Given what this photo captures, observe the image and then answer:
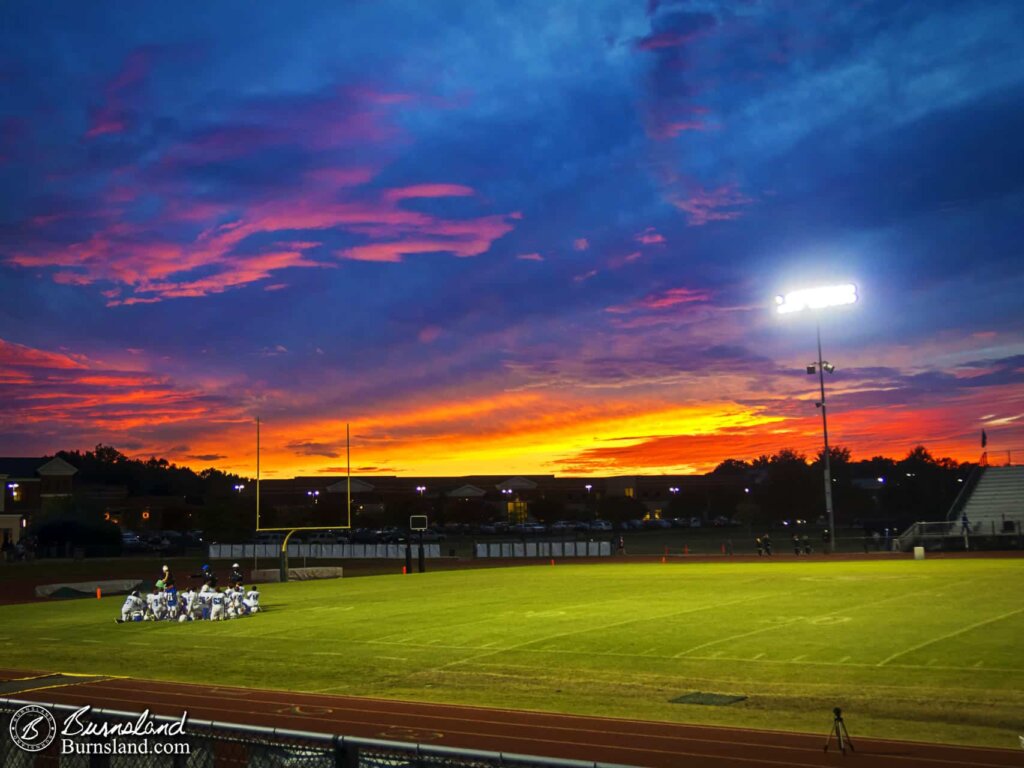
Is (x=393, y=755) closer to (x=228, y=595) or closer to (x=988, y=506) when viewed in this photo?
(x=228, y=595)

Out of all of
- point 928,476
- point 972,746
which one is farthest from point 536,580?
point 928,476

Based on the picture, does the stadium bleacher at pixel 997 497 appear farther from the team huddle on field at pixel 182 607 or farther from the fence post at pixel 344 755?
the fence post at pixel 344 755

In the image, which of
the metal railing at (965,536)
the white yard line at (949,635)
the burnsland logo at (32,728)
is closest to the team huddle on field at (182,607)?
the white yard line at (949,635)

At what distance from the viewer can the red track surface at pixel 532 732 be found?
11180mm

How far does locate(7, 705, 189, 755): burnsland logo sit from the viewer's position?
20.2ft

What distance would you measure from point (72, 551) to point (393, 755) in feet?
267

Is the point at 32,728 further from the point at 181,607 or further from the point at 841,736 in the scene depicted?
the point at 181,607

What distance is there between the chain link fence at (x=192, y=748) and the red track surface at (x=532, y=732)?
600 centimetres

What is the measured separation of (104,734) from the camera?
247 inches

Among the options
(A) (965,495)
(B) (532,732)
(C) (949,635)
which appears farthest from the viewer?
(A) (965,495)

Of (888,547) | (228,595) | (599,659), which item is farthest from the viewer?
(888,547)

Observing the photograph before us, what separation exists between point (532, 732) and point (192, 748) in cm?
774

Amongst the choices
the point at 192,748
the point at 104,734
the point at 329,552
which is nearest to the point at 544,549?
the point at 329,552

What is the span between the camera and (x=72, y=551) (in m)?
77.7
